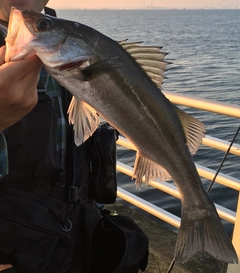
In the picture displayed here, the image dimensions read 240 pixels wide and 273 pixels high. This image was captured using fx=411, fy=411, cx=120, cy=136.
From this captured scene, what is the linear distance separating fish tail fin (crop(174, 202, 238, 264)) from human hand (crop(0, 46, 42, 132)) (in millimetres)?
1071

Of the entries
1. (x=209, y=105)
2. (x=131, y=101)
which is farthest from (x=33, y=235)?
(x=209, y=105)

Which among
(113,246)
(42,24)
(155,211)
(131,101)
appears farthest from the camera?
(155,211)

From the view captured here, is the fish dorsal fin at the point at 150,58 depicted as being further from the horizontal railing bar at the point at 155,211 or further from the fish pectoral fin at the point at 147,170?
the horizontal railing bar at the point at 155,211

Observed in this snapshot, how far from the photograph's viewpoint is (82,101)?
189 cm

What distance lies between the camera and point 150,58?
1995 millimetres

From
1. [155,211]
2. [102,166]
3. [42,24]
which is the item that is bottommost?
[155,211]

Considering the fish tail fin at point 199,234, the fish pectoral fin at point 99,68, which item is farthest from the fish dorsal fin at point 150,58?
the fish tail fin at point 199,234

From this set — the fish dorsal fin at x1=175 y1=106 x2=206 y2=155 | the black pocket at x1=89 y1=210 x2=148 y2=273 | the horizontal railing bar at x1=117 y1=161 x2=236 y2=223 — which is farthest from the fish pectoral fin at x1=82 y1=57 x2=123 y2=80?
the horizontal railing bar at x1=117 y1=161 x2=236 y2=223

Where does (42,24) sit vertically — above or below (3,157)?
above

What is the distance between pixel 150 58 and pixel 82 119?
443 mm

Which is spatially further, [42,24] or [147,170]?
[147,170]

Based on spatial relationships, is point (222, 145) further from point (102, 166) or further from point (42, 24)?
point (42, 24)

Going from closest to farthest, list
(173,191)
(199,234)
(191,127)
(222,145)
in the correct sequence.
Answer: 1. (191,127)
2. (199,234)
3. (222,145)
4. (173,191)

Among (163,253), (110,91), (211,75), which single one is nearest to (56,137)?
(110,91)
